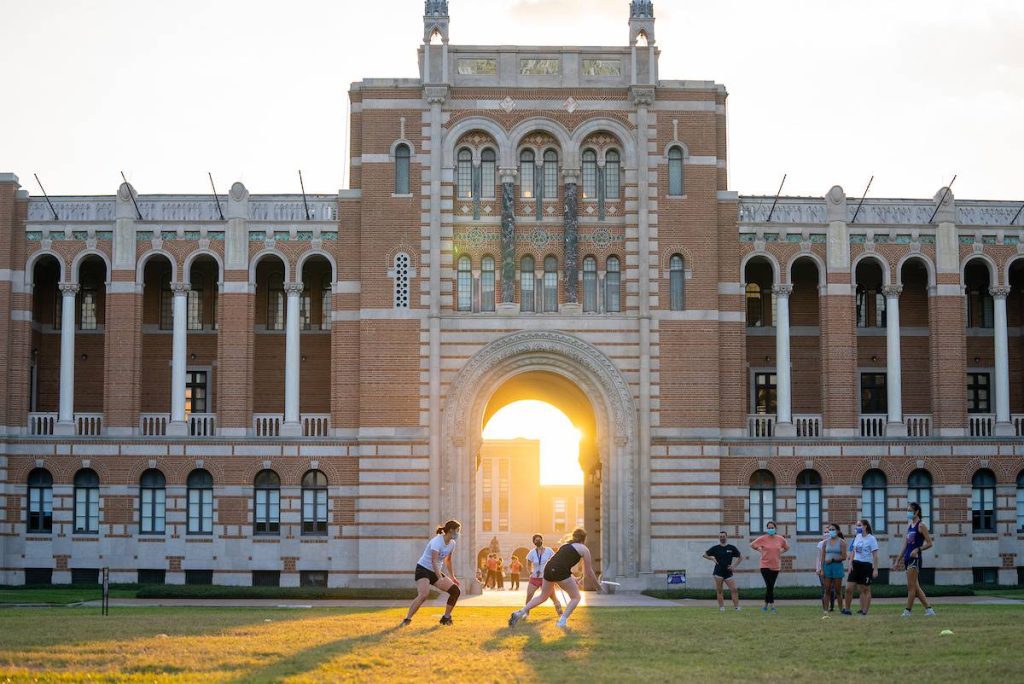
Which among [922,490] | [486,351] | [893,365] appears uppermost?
[486,351]

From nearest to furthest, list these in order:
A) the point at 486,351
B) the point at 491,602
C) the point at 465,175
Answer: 1. the point at 491,602
2. the point at 486,351
3. the point at 465,175

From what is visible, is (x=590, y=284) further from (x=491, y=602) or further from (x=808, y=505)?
(x=491, y=602)

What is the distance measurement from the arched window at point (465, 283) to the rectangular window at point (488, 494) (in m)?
→ 66.4

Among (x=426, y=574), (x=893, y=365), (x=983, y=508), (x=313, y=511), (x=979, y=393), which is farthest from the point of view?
(x=979, y=393)

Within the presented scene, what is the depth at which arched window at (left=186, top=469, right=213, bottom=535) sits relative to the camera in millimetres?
51875

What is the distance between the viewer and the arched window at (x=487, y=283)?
51969 mm

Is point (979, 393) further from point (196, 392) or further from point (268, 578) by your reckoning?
point (196, 392)

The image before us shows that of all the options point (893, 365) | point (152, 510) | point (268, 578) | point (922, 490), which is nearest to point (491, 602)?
point (268, 578)

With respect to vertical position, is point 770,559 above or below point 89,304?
below

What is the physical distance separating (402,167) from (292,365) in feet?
25.7

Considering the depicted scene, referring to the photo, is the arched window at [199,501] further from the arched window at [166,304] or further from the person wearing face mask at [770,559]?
the person wearing face mask at [770,559]

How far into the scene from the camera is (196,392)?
54250 mm

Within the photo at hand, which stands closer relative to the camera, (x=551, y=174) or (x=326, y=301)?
(x=551, y=174)

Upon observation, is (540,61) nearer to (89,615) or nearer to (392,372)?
(392,372)
